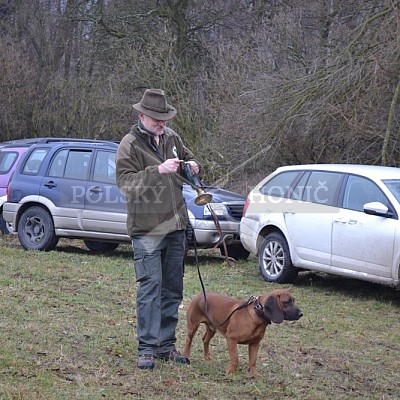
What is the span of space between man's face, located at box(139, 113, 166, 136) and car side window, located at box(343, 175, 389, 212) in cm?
418

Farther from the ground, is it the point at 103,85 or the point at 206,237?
the point at 103,85

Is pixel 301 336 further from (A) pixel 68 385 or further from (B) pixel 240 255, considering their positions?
(B) pixel 240 255

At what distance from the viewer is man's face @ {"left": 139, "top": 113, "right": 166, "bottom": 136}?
19.9 ft

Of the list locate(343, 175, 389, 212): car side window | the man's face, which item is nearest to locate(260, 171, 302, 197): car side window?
locate(343, 175, 389, 212): car side window

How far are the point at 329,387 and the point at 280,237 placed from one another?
4.92 meters

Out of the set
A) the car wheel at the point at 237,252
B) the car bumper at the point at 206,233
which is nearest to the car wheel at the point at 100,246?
the car wheel at the point at 237,252

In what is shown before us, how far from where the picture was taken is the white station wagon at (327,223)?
936 cm

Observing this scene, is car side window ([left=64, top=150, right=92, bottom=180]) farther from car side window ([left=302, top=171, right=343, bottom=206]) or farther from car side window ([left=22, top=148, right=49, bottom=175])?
car side window ([left=302, top=171, right=343, bottom=206])

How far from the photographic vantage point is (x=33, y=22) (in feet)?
103

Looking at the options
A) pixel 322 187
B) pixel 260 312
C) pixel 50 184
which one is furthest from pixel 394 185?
pixel 50 184

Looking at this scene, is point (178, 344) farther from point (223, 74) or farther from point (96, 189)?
point (223, 74)

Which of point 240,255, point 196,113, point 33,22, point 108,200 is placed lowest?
point 240,255

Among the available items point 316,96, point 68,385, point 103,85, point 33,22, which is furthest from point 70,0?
point 68,385

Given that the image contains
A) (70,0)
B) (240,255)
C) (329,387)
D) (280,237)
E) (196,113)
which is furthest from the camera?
(70,0)
